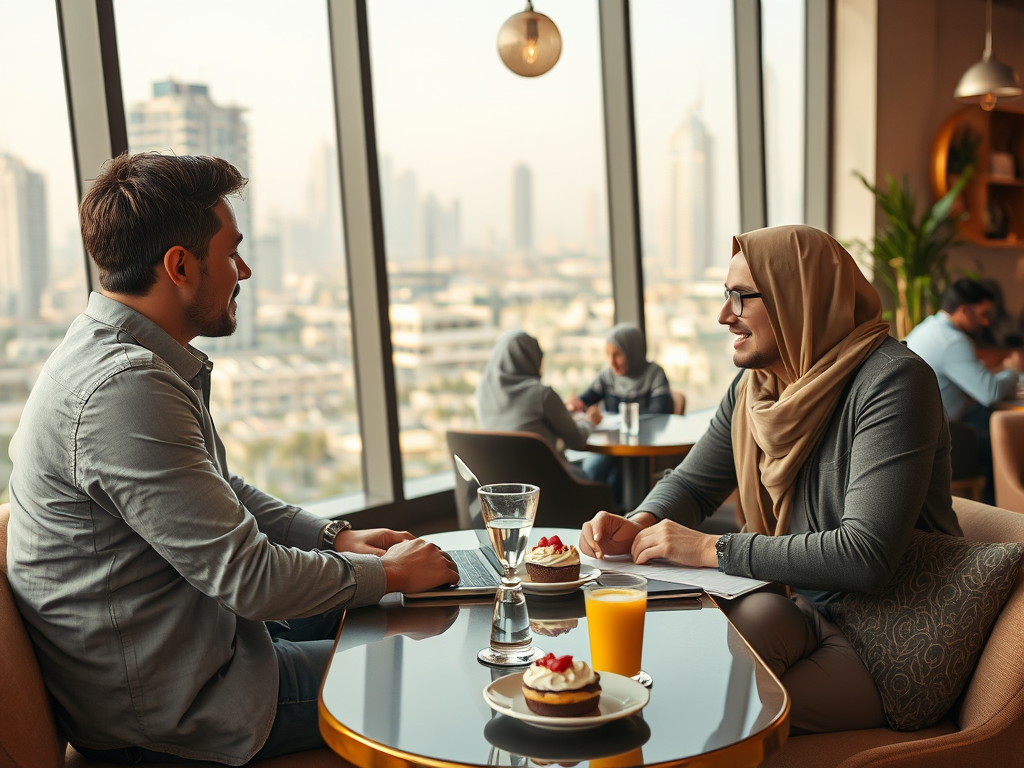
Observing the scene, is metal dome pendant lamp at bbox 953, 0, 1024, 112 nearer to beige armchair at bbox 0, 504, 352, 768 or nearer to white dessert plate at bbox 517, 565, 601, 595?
white dessert plate at bbox 517, 565, 601, 595

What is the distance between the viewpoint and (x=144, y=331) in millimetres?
1385

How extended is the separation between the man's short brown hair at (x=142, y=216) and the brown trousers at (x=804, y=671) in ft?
3.45

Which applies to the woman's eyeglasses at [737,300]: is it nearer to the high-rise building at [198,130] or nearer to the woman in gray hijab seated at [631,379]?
the high-rise building at [198,130]

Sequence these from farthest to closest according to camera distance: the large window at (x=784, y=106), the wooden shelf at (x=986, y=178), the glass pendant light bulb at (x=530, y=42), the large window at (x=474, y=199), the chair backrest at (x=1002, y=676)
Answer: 1. the wooden shelf at (x=986, y=178)
2. the large window at (x=784, y=106)
3. the large window at (x=474, y=199)
4. the glass pendant light bulb at (x=530, y=42)
5. the chair backrest at (x=1002, y=676)

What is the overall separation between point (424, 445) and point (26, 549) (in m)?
2.69

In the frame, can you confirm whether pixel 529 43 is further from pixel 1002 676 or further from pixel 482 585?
pixel 1002 676

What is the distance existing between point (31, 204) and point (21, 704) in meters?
2.06

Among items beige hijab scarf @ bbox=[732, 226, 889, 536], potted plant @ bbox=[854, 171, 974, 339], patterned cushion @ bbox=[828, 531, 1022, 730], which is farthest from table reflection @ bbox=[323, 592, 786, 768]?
potted plant @ bbox=[854, 171, 974, 339]

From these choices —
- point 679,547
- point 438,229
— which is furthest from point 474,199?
point 679,547

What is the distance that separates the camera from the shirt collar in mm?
1376

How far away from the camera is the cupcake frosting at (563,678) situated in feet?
3.11

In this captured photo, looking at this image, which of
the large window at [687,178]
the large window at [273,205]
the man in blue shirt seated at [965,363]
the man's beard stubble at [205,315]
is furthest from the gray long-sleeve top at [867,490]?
the large window at [687,178]

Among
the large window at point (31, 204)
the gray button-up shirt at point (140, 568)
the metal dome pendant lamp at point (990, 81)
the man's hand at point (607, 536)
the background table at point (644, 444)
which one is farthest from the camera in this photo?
the metal dome pendant lamp at point (990, 81)

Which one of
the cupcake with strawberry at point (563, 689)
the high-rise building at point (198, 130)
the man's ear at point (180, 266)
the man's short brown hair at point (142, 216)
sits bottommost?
the cupcake with strawberry at point (563, 689)
